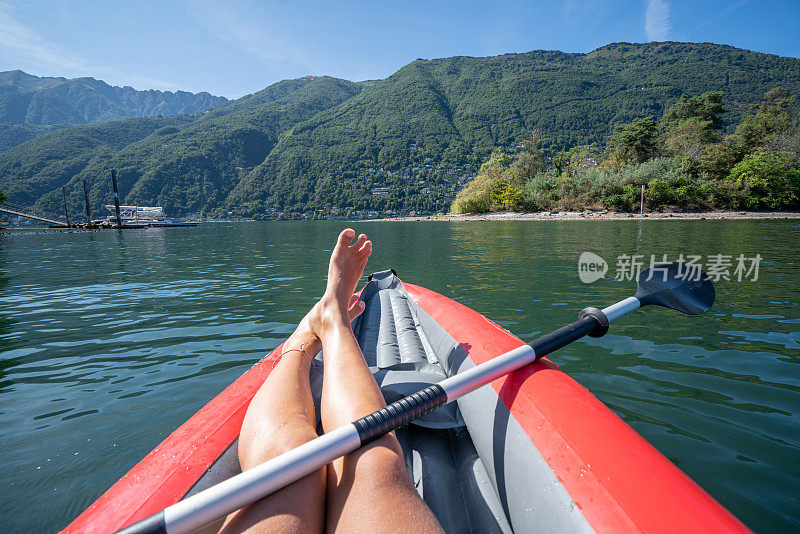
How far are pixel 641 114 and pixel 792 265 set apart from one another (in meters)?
118

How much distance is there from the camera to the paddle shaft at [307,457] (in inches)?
30.2

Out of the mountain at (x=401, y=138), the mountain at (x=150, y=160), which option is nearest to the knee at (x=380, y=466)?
the mountain at (x=401, y=138)

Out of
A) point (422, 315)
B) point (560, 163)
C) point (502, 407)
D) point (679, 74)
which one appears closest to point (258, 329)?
point (422, 315)

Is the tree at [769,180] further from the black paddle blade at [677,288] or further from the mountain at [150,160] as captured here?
the mountain at [150,160]

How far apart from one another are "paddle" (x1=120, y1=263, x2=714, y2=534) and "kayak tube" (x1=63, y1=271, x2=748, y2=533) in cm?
14

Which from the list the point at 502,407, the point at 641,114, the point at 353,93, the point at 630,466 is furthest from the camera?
the point at 353,93

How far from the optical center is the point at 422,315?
315 centimetres

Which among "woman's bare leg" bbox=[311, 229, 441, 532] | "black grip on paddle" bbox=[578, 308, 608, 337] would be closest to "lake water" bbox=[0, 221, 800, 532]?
"black grip on paddle" bbox=[578, 308, 608, 337]

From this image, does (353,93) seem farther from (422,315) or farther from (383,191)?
(422,315)

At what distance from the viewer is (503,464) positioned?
1.27m

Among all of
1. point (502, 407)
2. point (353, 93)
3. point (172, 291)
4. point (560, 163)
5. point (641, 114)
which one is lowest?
point (172, 291)
